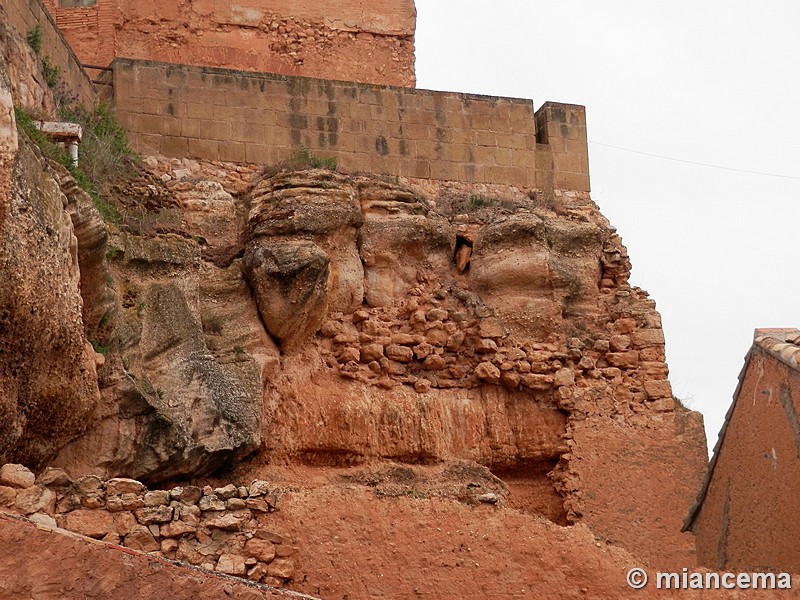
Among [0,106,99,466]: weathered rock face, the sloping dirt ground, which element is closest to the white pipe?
[0,106,99,466]: weathered rock face

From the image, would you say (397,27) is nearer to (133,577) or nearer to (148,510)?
(148,510)

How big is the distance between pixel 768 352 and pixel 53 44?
6.38 meters

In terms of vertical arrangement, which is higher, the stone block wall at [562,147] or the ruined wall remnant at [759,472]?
the stone block wall at [562,147]

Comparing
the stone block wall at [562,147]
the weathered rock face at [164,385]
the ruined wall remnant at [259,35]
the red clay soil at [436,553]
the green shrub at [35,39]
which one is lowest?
the red clay soil at [436,553]

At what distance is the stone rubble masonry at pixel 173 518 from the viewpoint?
9.97 m

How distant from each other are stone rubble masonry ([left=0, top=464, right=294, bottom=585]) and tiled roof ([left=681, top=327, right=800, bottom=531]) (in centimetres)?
332

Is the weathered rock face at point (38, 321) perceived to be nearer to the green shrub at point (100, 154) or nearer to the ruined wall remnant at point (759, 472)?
the green shrub at point (100, 154)

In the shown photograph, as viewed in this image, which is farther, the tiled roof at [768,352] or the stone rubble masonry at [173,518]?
the tiled roof at [768,352]

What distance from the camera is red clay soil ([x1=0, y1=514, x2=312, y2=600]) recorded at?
27.0 ft

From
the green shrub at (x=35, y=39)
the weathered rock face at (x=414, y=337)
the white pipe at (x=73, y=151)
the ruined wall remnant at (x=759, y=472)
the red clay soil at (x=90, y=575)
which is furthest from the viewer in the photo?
the weathered rock face at (x=414, y=337)

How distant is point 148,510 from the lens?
10.2m

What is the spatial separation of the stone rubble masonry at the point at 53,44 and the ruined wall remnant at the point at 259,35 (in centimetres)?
139

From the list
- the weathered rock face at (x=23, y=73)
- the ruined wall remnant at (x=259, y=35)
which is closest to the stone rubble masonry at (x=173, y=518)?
the weathered rock face at (x=23, y=73)

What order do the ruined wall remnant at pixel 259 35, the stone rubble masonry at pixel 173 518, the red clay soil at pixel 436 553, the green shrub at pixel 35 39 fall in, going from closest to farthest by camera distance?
the stone rubble masonry at pixel 173 518 < the red clay soil at pixel 436 553 < the green shrub at pixel 35 39 < the ruined wall remnant at pixel 259 35
